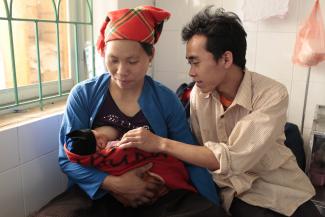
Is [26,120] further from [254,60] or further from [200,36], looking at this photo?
[254,60]

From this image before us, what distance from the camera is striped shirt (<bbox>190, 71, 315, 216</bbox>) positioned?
3.94 feet

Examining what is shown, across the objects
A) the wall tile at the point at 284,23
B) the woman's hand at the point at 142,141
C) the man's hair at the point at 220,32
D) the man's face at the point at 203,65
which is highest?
the wall tile at the point at 284,23

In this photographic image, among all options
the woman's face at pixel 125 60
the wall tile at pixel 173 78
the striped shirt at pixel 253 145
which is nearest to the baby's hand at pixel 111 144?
the woman's face at pixel 125 60

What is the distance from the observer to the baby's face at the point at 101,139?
115 cm

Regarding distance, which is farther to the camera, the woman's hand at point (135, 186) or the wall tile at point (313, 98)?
the wall tile at point (313, 98)

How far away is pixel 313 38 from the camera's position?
1.84 metres

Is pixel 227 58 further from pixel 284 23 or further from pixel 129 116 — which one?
pixel 284 23

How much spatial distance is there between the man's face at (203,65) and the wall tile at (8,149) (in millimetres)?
739

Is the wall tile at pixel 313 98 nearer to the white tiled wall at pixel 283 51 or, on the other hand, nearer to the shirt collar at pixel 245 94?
the white tiled wall at pixel 283 51

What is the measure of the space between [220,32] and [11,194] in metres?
1.04

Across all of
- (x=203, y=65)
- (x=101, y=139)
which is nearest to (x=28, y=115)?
(x=101, y=139)

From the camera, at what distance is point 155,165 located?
1204 mm

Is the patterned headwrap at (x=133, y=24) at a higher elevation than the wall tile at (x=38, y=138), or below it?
higher

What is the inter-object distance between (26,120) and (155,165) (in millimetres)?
584
